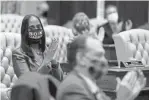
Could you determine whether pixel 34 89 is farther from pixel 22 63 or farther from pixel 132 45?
pixel 132 45

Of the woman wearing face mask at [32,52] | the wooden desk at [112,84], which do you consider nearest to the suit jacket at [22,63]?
the woman wearing face mask at [32,52]

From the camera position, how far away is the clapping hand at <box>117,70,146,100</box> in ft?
5.49

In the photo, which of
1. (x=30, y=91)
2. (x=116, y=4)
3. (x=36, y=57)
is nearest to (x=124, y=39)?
(x=36, y=57)

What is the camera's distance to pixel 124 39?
4.93 meters

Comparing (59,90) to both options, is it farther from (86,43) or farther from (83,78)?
(86,43)

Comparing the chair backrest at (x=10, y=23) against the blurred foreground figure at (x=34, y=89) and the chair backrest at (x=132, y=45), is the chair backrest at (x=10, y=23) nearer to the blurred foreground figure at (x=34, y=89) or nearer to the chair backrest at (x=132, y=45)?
the chair backrest at (x=132, y=45)

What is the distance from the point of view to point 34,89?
179 centimetres

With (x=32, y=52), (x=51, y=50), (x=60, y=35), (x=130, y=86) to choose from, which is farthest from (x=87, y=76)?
(x=60, y=35)

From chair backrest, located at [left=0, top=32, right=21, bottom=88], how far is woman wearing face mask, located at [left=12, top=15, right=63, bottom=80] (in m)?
0.63

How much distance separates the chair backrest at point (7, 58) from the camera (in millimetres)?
3693

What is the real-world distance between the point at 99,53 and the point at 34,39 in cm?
126

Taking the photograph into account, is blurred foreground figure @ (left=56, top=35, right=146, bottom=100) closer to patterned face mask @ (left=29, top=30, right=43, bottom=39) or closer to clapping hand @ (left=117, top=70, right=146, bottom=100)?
clapping hand @ (left=117, top=70, right=146, bottom=100)

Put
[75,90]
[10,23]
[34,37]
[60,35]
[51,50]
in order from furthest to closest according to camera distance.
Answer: [10,23] → [60,35] → [34,37] → [51,50] → [75,90]

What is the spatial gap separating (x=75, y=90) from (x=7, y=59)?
2259mm
